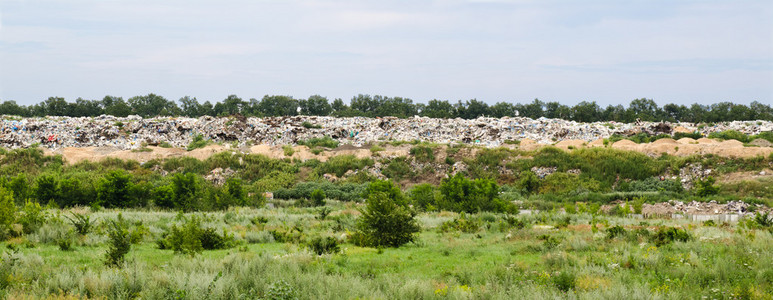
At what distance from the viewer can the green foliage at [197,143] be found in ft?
153

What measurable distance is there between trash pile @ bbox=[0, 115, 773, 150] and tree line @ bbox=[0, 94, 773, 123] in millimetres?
20539

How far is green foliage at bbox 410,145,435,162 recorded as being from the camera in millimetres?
41250

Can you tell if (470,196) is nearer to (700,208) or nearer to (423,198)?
(423,198)

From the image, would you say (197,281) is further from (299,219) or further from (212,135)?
(212,135)

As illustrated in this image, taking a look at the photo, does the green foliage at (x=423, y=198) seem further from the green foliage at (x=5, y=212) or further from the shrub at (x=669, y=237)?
the green foliage at (x=5, y=212)

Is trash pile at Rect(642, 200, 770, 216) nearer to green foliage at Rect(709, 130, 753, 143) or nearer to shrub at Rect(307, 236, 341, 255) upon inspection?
shrub at Rect(307, 236, 341, 255)

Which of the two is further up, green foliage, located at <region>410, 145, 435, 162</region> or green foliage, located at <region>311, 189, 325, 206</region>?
green foliage, located at <region>410, 145, 435, 162</region>

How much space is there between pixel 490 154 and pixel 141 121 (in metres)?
34.3

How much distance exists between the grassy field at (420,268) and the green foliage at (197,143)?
107ft

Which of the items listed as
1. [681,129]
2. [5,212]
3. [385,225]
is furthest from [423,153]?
[5,212]

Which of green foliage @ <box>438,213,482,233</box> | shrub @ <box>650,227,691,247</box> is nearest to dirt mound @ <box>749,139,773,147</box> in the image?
green foliage @ <box>438,213,482,233</box>

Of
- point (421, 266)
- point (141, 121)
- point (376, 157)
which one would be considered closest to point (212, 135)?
point (141, 121)

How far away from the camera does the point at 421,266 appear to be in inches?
433

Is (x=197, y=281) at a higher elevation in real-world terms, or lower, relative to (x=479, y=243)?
higher
